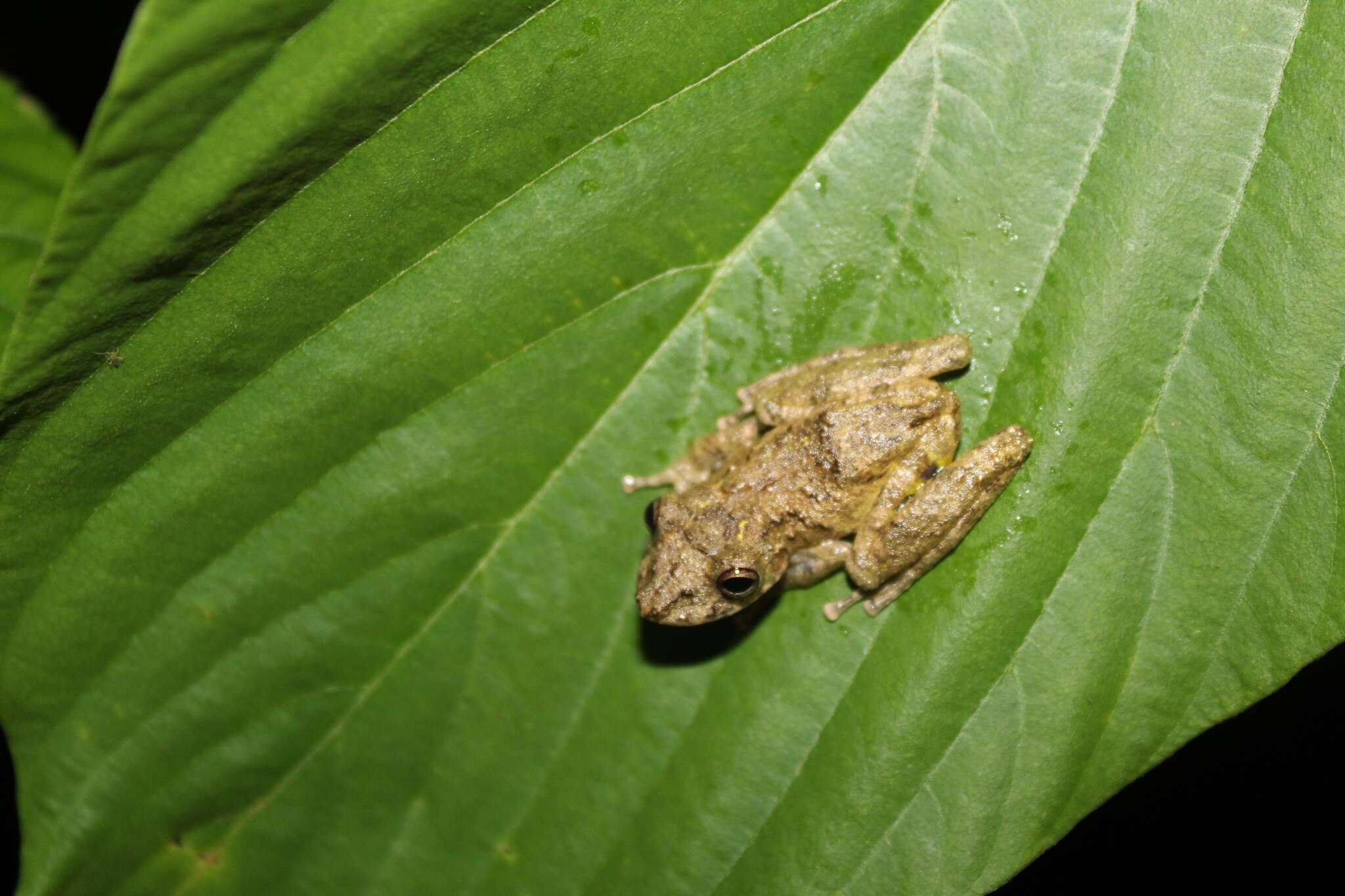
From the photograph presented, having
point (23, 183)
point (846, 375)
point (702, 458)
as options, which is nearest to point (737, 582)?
point (702, 458)

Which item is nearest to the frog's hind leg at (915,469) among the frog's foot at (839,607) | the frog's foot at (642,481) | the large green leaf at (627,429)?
the frog's foot at (839,607)

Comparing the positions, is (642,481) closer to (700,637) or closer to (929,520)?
(700,637)

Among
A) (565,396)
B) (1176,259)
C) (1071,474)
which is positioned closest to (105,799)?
(565,396)

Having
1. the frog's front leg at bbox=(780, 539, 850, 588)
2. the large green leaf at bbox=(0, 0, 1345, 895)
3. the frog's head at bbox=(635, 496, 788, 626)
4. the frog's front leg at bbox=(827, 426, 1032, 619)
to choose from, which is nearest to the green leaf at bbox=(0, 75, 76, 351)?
the large green leaf at bbox=(0, 0, 1345, 895)

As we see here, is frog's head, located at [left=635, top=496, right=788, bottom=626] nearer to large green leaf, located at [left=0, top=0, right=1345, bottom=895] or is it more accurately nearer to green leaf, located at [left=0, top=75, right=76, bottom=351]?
large green leaf, located at [left=0, top=0, right=1345, bottom=895]

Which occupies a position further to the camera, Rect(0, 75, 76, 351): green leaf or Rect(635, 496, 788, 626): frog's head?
Rect(0, 75, 76, 351): green leaf

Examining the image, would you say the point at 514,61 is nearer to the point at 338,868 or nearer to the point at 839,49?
the point at 839,49

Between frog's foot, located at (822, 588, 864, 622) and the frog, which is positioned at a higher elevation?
the frog
